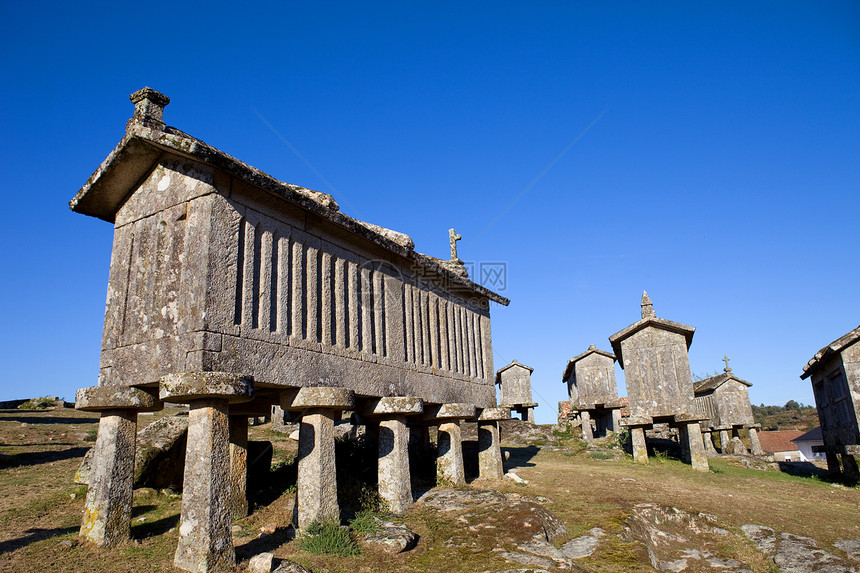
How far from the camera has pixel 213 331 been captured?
5914 mm

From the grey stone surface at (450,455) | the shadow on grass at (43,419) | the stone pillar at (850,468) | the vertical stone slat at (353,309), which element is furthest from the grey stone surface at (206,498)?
the shadow on grass at (43,419)

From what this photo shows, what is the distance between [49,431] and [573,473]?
13868mm

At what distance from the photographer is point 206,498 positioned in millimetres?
5402

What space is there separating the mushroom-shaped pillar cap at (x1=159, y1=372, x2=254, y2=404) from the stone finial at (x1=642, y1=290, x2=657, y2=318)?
12916 mm

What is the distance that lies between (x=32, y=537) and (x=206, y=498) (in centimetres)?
290

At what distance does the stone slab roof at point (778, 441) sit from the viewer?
3900 cm

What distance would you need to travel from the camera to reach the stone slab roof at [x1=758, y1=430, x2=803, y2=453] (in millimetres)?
39000

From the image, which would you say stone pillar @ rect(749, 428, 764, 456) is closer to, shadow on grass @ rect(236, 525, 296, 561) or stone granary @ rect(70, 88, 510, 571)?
stone granary @ rect(70, 88, 510, 571)

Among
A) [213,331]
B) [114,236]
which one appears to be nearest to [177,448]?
[114,236]

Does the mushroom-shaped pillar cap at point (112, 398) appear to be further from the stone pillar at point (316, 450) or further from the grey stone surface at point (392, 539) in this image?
the grey stone surface at point (392, 539)

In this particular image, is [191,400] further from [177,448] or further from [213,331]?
[177,448]

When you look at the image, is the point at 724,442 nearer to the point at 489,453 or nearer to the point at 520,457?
the point at 520,457

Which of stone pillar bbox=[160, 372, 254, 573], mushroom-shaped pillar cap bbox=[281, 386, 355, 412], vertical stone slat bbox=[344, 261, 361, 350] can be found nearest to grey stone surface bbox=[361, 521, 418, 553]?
mushroom-shaped pillar cap bbox=[281, 386, 355, 412]

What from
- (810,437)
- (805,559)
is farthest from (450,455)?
(810,437)
